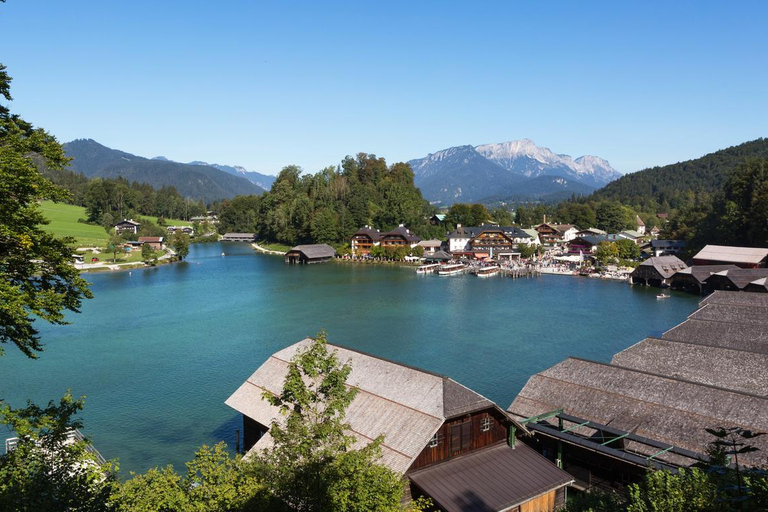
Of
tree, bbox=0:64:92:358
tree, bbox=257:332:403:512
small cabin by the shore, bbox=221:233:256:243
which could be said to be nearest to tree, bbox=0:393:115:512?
tree, bbox=0:64:92:358

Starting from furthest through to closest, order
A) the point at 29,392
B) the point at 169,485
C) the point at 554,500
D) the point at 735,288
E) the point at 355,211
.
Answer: the point at 355,211 → the point at 735,288 → the point at 29,392 → the point at 554,500 → the point at 169,485

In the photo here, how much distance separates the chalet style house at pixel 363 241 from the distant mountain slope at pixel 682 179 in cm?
10563

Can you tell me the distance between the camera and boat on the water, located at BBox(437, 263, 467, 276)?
241ft

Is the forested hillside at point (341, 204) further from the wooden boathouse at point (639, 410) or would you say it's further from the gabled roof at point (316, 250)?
the wooden boathouse at point (639, 410)

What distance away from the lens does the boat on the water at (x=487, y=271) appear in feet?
234

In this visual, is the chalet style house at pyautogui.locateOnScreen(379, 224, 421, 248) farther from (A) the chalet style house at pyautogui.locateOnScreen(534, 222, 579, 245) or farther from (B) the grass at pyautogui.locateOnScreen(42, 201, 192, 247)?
(B) the grass at pyautogui.locateOnScreen(42, 201, 192, 247)

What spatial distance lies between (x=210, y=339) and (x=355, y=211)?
65.8 metres

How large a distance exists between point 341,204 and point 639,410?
90.3 metres

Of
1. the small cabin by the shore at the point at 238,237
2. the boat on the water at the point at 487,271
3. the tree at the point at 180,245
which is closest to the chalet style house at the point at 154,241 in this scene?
the tree at the point at 180,245

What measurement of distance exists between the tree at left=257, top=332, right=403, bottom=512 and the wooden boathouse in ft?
27.0

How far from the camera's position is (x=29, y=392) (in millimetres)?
25141

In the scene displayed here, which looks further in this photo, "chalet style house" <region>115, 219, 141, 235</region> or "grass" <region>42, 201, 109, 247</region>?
"chalet style house" <region>115, 219, 141, 235</region>

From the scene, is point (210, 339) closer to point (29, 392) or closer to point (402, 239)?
point (29, 392)

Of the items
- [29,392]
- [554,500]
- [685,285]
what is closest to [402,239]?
[685,285]
